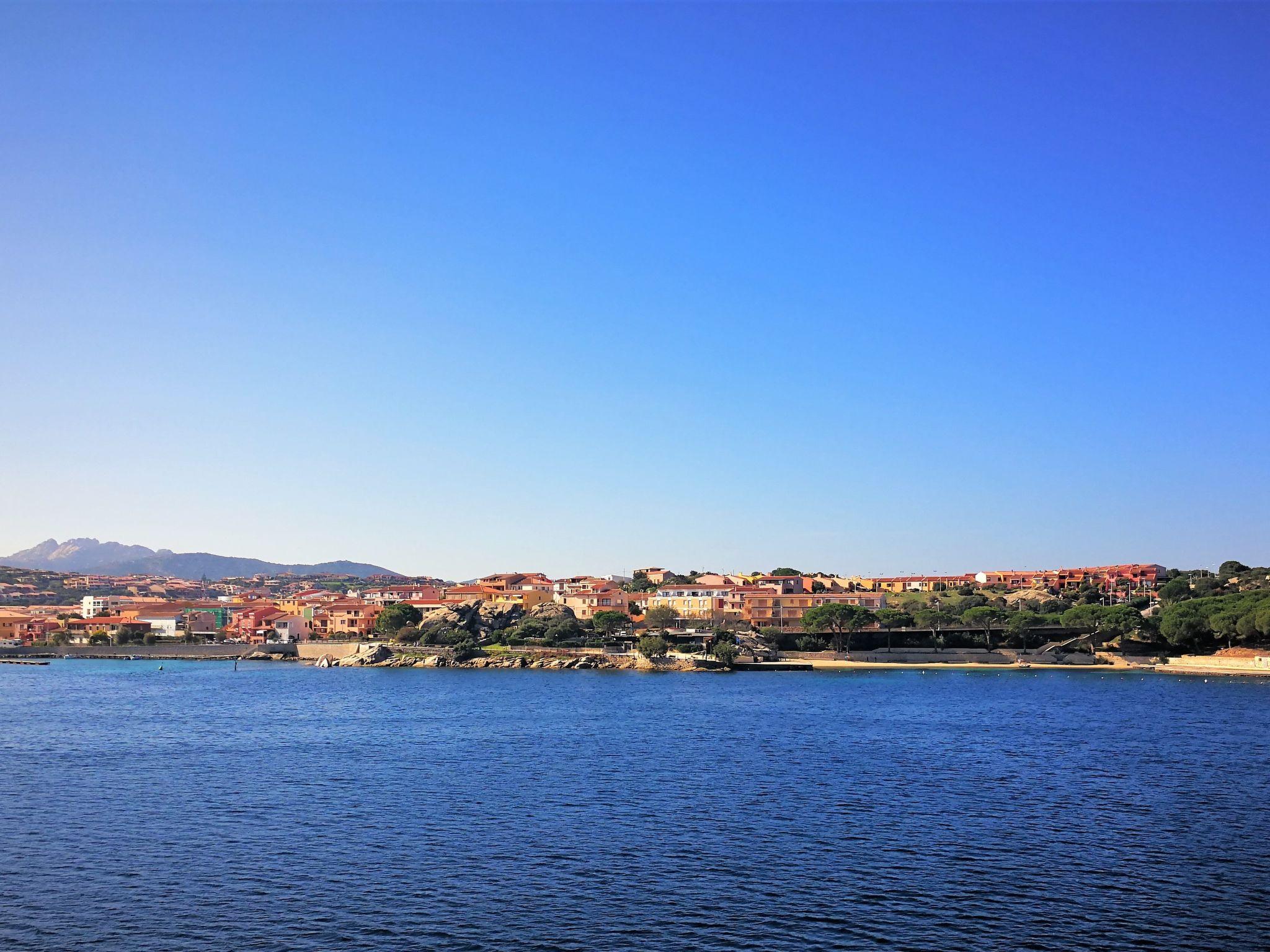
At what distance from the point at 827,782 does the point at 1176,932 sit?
1553 centimetres

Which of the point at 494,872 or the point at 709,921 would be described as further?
the point at 494,872

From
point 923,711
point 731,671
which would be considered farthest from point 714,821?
point 731,671

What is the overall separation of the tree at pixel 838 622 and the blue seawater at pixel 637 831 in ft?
155

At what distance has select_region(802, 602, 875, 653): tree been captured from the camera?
103188 mm

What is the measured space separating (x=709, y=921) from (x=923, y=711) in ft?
133

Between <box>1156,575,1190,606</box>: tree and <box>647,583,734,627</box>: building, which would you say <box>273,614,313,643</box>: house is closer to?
<box>647,583,734,627</box>: building

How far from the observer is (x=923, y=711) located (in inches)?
2267

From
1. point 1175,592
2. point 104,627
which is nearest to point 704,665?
point 1175,592

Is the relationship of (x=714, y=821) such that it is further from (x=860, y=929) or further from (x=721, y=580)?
(x=721, y=580)

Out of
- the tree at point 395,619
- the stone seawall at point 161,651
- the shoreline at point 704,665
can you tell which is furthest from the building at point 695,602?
the stone seawall at point 161,651

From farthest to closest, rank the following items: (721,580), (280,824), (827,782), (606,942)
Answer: (721,580) → (827,782) → (280,824) → (606,942)

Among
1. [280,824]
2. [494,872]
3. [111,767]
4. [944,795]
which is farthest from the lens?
[111,767]

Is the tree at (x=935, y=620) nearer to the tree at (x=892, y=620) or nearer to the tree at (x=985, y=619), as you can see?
the tree at (x=892, y=620)

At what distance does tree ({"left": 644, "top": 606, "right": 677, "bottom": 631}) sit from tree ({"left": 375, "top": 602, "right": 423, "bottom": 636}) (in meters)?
27.3
